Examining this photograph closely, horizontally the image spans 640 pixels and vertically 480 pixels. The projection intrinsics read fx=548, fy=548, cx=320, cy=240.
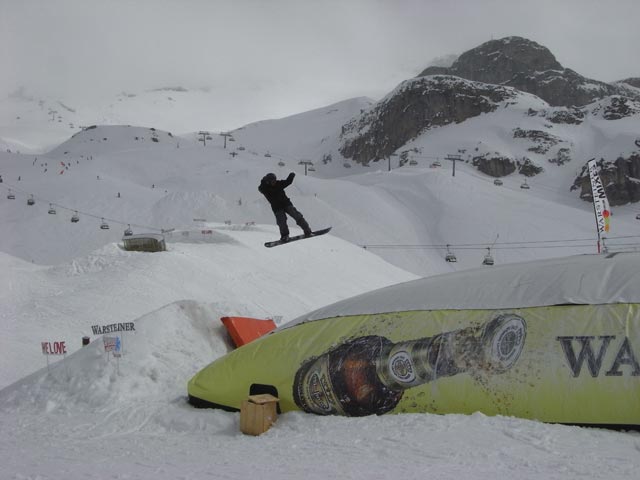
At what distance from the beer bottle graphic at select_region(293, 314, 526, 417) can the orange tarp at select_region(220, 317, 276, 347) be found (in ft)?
14.0

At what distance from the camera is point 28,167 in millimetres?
65438

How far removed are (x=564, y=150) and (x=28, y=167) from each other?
80.3 m

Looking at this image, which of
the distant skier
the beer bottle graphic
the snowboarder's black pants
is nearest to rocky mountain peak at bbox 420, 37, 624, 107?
the snowboarder's black pants

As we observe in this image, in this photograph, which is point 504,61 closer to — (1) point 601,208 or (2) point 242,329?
(1) point 601,208

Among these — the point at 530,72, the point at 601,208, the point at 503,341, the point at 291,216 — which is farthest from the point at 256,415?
the point at 530,72

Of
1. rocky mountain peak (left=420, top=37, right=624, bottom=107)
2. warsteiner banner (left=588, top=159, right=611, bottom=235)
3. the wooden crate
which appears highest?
rocky mountain peak (left=420, top=37, right=624, bottom=107)

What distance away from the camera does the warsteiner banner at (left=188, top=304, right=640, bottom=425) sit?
7.46 m

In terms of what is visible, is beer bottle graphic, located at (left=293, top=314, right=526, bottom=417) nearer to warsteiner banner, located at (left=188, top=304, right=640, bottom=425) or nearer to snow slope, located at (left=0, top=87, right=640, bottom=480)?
warsteiner banner, located at (left=188, top=304, right=640, bottom=425)

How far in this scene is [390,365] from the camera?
8797 mm

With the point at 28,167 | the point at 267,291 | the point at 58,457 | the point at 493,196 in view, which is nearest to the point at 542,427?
the point at 58,457

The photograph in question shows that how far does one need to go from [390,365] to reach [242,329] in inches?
224

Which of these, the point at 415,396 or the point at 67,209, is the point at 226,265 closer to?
the point at 415,396

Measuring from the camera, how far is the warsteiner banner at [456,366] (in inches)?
294

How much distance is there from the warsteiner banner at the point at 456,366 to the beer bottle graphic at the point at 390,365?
2cm
